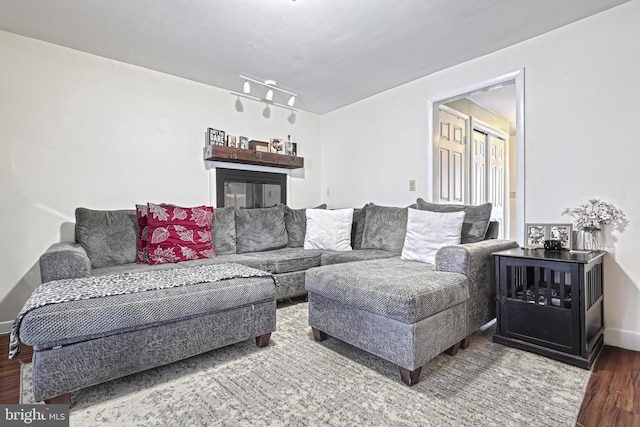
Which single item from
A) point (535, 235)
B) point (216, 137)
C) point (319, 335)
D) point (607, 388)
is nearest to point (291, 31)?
point (216, 137)

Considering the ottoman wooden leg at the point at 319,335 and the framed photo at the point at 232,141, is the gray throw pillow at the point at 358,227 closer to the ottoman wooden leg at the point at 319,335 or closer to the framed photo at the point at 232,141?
the ottoman wooden leg at the point at 319,335

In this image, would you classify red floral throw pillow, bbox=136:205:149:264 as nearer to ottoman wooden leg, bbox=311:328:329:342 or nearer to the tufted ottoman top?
the tufted ottoman top

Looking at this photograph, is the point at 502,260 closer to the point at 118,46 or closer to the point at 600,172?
the point at 600,172

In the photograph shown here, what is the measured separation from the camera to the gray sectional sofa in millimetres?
1461

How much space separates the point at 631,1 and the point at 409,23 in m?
1.42

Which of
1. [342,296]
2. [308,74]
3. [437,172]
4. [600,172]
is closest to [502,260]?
[600,172]

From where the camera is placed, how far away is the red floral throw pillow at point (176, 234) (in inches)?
103

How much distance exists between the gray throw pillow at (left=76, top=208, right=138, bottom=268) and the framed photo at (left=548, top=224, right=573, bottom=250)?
3.28 metres

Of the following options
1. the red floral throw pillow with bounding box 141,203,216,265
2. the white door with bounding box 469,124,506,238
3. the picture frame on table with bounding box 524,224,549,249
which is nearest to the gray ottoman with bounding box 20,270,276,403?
the red floral throw pillow with bounding box 141,203,216,265

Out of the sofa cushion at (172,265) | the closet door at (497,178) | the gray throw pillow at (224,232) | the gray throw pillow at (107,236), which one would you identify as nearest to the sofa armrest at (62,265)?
the sofa cushion at (172,265)

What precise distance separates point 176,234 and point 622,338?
11.1 ft

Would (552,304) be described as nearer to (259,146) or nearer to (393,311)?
(393,311)

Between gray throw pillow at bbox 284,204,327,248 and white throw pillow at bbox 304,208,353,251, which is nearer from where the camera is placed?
white throw pillow at bbox 304,208,353,251

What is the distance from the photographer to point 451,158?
3.68 metres
